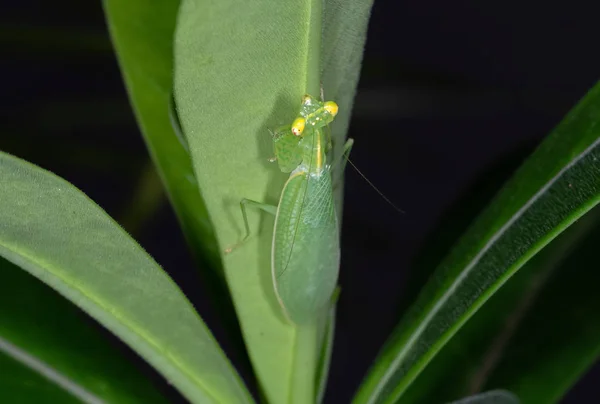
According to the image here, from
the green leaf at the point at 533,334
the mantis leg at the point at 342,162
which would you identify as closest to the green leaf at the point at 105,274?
the mantis leg at the point at 342,162

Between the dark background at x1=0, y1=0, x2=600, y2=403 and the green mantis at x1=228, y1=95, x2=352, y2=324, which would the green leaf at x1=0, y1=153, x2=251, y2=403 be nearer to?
the green mantis at x1=228, y1=95, x2=352, y2=324

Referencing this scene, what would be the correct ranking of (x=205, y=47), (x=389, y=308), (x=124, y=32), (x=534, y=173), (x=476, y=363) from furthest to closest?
(x=389, y=308), (x=476, y=363), (x=124, y=32), (x=534, y=173), (x=205, y=47)

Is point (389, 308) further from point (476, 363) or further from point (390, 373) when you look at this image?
point (390, 373)

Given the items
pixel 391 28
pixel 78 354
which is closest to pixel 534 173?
pixel 78 354

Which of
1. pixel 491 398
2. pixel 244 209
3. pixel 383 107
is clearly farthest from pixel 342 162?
pixel 383 107

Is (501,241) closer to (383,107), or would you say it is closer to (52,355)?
(52,355)

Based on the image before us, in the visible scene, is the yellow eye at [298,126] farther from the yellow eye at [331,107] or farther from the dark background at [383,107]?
the dark background at [383,107]
